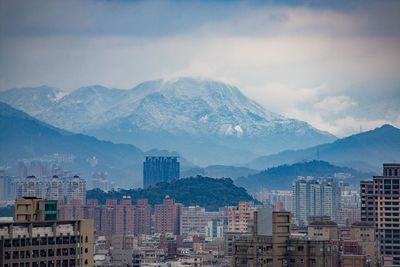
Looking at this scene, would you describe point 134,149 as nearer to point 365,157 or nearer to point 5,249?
point 365,157

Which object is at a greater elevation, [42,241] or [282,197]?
[282,197]

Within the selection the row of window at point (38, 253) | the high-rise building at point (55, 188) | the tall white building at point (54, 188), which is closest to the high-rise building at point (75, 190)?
the tall white building at point (54, 188)

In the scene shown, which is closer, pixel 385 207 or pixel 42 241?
pixel 42 241

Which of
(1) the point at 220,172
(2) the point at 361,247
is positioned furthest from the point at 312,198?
(2) the point at 361,247

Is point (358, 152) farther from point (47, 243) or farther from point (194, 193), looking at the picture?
point (47, 243)

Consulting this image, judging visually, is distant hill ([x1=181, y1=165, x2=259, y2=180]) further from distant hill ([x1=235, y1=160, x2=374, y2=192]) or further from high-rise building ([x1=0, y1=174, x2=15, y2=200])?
high-rise building ([x1=0, y1=174, x2=15, y2=200])

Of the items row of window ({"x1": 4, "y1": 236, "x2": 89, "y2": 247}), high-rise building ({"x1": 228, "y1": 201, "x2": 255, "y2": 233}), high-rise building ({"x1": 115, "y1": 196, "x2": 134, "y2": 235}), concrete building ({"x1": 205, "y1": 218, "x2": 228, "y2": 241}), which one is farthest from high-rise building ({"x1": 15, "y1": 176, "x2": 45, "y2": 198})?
row of window ({"x1": 4, "y1": 236, "x2": 89, "y2": 247})
